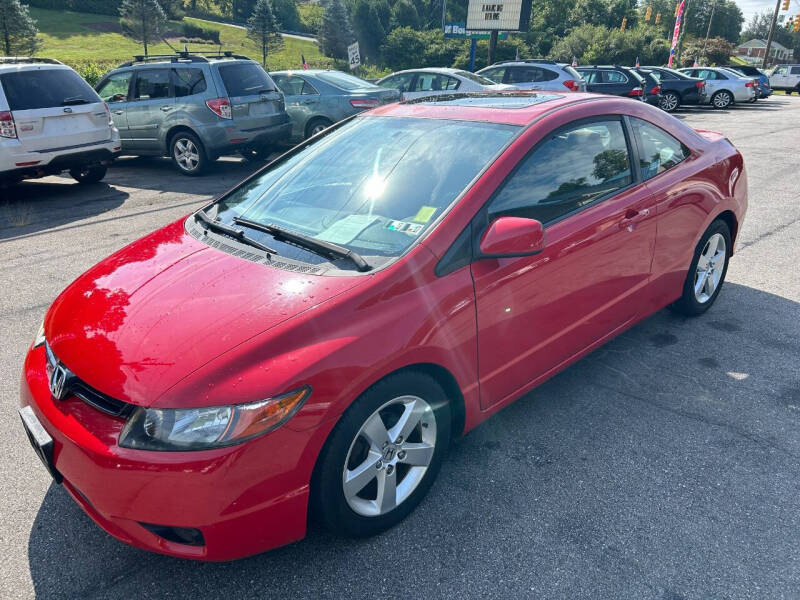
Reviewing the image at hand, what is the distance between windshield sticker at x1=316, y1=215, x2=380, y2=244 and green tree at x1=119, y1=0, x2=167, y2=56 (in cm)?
4877

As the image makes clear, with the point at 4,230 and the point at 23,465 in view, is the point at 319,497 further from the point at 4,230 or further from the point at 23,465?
A: the point at 4,230

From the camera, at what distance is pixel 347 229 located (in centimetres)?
277

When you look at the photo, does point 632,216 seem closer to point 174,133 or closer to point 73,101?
point 73,101

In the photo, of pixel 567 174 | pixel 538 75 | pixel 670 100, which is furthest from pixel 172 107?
pixel 670 100

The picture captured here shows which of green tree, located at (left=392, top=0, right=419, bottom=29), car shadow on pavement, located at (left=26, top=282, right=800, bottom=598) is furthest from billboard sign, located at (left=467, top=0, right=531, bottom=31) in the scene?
green tree, located at (left=392, top=0, right=419, bottom=29)

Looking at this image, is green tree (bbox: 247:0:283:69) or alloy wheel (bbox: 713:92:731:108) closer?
alloy wheel (bbox: 713:92:731:108)

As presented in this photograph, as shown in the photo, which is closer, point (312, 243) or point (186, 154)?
point (312, 243)

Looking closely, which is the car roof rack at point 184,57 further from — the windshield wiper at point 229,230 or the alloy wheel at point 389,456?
the alloy wheel at point 389,456

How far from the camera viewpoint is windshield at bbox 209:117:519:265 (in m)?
2.70

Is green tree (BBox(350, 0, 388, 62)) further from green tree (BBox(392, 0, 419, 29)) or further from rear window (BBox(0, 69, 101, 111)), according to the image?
rear window (BBox(0, 69, 101, 111))

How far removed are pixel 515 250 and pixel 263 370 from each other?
45.3 inches

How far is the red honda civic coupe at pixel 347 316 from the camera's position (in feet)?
6.72

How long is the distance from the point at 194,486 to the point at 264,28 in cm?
5702

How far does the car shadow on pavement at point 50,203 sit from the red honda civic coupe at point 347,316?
493 centimetres
